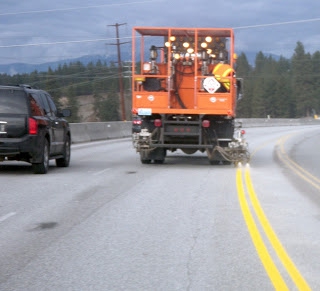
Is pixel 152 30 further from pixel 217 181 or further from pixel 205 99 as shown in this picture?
pixel 217 181

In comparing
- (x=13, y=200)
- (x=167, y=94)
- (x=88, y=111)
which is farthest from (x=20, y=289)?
(x=88, y=111)

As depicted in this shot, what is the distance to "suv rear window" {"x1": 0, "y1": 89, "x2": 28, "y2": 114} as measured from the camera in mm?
16109

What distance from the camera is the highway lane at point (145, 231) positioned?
698 centimetres

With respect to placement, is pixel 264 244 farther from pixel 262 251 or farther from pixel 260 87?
pixel 260 87

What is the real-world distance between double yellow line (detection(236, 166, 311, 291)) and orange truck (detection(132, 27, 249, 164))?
4.78 m

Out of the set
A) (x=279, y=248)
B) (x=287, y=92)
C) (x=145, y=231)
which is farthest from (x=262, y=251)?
(x=287, y=92)

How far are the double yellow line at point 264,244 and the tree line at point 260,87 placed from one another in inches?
2723

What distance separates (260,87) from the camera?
14288cm

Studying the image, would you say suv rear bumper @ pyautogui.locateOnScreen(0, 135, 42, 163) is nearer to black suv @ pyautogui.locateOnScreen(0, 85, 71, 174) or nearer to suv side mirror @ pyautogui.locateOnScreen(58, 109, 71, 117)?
black suv @ pyautogui.locateOnScreen(0, 85, 71, 174)

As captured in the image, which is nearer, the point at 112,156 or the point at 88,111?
the point at 112,156

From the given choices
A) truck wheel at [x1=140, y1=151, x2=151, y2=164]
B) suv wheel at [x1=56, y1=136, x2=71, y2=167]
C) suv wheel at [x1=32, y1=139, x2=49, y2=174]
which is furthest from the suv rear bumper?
truck wheel at [x1=140, y1=151, x2=151, y2=164]

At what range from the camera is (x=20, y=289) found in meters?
6.54

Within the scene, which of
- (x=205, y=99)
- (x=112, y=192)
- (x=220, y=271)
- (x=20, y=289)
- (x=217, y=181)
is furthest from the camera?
(x=205, y=99)

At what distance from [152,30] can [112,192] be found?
7409 millimetres
